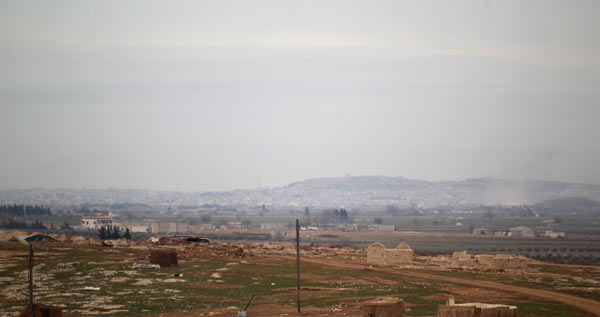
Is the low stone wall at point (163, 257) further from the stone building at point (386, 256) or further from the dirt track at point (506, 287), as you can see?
the stone building at point (386, 256)

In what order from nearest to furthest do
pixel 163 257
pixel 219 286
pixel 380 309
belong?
pixel 380 309
pixel 219 286
pixel 163 257

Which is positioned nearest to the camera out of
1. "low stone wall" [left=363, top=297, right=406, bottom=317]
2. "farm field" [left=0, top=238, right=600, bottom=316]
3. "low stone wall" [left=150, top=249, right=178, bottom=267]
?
"low stone wall" [left=363, top=297, right=406, bottom=317]

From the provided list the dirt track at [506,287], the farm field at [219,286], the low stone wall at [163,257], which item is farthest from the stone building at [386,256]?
the low stone wall at [163,257]

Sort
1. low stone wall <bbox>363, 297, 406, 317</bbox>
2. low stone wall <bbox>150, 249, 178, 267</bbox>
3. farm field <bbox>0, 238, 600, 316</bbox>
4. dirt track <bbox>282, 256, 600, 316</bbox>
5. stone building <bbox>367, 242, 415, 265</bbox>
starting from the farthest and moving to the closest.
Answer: stone building <bbox>367, 242, 415, 265</bbox> < low stone wall <bbox>150, 249, 178, 267</bbox> < dirt track <bbox>282, 256, 600, 316</bbox> < farm field <bbox>0, 238, 600, 316</bbox> < low stone wall <bbox>363, 297, 406, 317</bbox>

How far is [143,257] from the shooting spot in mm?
49219

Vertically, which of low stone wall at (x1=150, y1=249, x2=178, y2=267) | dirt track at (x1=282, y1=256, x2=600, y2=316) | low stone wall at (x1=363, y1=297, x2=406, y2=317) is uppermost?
low stone wall at (x1=150, y1=249, x2=178, y2=267)

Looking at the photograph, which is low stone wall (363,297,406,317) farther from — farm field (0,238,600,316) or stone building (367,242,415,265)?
stone building (367,242,415,265)

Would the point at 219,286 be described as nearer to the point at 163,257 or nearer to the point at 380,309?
the point at 163,257

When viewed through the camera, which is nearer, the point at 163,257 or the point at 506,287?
the point at 506,287

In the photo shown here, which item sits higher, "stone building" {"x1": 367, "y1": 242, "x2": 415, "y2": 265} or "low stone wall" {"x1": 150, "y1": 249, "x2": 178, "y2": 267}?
"low stone wall" {"x1": 150, "y1": 249, "x2": 178, "y2": 267}

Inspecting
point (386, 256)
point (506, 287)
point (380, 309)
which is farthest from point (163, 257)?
point (380, 309)

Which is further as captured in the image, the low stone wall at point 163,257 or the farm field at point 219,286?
the low stone wall at point 163,257

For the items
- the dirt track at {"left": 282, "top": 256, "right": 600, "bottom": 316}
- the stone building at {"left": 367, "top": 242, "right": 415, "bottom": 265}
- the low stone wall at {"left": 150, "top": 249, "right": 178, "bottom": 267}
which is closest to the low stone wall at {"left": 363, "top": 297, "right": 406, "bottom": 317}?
the dirt track at {"left": 282, "top": 256, "right": 600, "bottom": 316}

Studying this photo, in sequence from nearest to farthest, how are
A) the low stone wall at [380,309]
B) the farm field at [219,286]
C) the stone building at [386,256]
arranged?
the low stone wall at [380,309]
the farm field at [219,286]
the stone building at [386,256]
